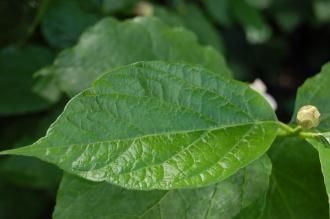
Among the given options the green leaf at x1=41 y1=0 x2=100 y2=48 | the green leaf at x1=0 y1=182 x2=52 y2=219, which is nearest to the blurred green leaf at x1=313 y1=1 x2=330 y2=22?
the green leaf at x1=41 y1=0 x2=100 y2=48

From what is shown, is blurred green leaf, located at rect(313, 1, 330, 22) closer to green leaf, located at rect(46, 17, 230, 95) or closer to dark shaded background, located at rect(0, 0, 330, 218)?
dark shaded background, located at rect(0, 0, 330, 218)

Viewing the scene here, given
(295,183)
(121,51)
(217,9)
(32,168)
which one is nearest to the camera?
(295,183)

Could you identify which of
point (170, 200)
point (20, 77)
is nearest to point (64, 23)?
point (20, 77)

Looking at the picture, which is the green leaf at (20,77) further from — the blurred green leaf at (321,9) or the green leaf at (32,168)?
the blurred green leaf at (321,9)

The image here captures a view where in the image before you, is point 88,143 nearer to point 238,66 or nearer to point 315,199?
point 315,199

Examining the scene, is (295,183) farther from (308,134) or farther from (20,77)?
(20,77)

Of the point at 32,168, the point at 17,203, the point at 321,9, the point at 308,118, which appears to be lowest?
the point at 321,9

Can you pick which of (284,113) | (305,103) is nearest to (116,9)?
(305,103)
